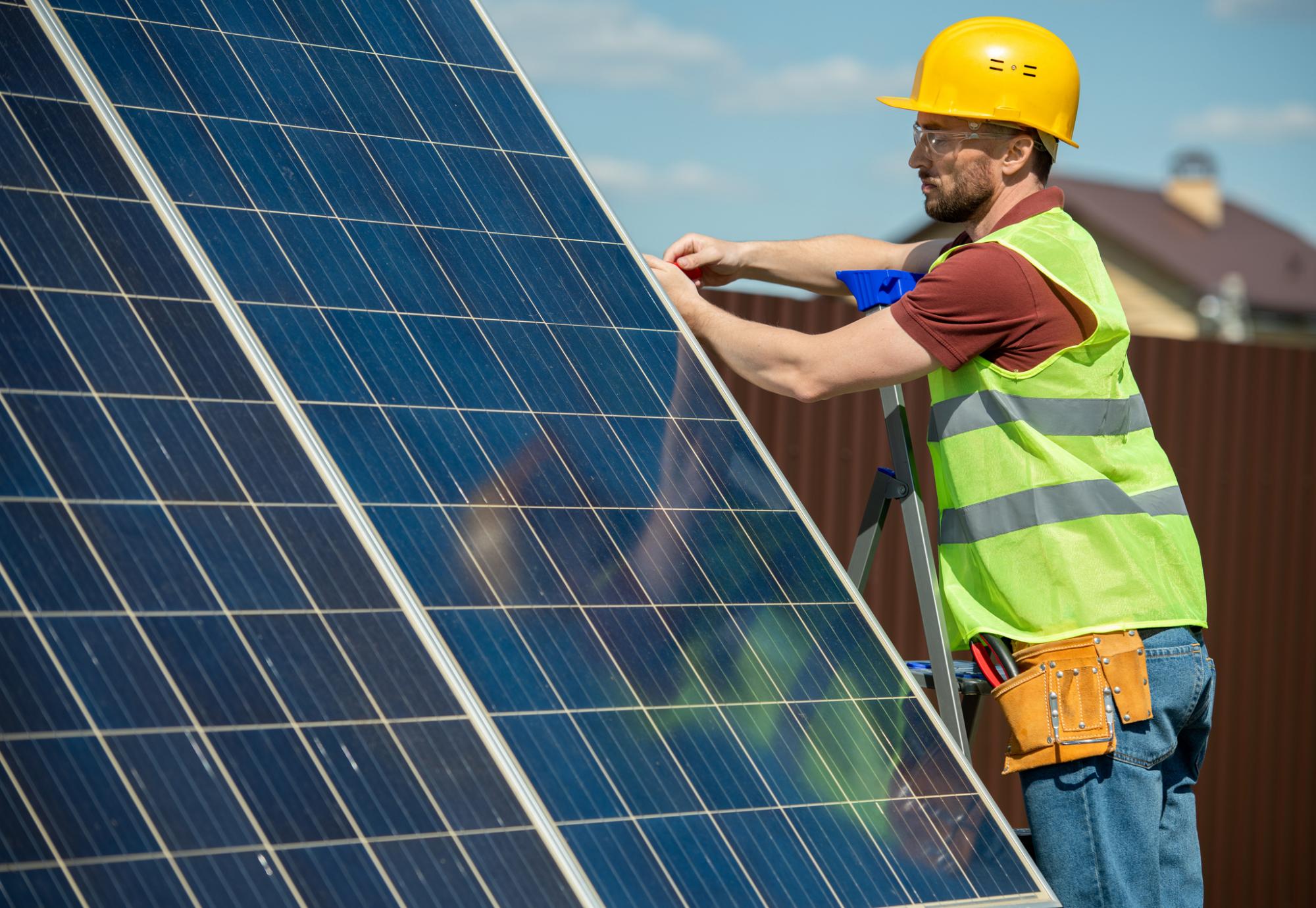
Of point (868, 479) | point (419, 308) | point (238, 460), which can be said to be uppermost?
point (419, 308)

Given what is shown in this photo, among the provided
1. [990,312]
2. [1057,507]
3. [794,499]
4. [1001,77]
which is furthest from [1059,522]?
[1001,77]

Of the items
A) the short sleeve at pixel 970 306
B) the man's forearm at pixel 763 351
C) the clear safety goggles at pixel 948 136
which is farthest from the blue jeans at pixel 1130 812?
the clear safety goggles at pixel 948 136

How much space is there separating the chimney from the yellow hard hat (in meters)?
50.7

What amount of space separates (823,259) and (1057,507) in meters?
1.58

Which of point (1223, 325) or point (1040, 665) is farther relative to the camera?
point (1223, 325)

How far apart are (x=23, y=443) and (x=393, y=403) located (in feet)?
3.01

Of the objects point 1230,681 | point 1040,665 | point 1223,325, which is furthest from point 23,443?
point 1223,325

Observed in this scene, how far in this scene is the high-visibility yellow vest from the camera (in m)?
4.16

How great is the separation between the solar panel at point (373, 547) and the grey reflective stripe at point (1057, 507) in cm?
46

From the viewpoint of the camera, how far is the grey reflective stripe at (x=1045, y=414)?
165 inches

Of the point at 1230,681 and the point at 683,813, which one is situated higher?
the point at 683,813

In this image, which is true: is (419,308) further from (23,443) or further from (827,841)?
(827,841)

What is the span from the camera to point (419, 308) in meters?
4.04

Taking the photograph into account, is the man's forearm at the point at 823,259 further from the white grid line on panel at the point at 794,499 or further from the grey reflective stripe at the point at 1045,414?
the grey reflective stripe at the point at 1045,414
